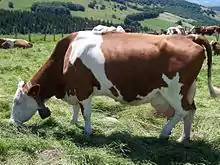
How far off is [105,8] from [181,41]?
7177 inches

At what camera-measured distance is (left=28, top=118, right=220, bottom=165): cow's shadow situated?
7.12 metres

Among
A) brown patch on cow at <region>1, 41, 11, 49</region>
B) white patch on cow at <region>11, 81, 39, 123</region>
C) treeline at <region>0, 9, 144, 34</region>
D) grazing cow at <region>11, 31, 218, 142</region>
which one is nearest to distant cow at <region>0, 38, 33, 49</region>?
brown patch on cow at <region>1, 41, 11, 49</region>

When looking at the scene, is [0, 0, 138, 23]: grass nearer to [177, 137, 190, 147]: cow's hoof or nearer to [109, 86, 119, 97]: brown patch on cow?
[109, 86, 119, 97]: brown patch on cow

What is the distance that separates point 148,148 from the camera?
7.48 meters

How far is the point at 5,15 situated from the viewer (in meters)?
111

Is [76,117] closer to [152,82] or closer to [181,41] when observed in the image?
[152,82]

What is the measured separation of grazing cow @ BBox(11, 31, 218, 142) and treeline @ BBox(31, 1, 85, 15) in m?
152

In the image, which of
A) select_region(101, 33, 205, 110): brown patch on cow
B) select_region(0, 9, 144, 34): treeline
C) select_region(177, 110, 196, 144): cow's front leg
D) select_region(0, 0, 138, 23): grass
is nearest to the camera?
select_region(101, 33, 205, 110): brown patch on cow

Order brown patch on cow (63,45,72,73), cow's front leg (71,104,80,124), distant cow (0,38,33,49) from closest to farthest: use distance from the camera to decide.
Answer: brown patch on cow (63,45,72,73)
cow's front leg (71,104,80,124)
distant cow (0,38,33,49)

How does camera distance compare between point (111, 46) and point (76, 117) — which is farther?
point (76, 117)

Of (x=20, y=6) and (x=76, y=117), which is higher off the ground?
(x=76, y=117)

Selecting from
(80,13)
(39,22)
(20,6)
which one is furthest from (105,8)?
(39,22)

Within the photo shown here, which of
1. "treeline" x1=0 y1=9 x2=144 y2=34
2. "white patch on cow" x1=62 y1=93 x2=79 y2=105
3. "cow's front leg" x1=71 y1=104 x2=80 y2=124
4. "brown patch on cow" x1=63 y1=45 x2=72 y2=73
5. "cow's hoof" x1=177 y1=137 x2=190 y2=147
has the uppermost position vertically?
"brown patch on cow" x1=63 y1=45 x2=72 y2=73

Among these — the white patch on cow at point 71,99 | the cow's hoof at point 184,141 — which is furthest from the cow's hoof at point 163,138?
the white patch on cow at point 71,99
